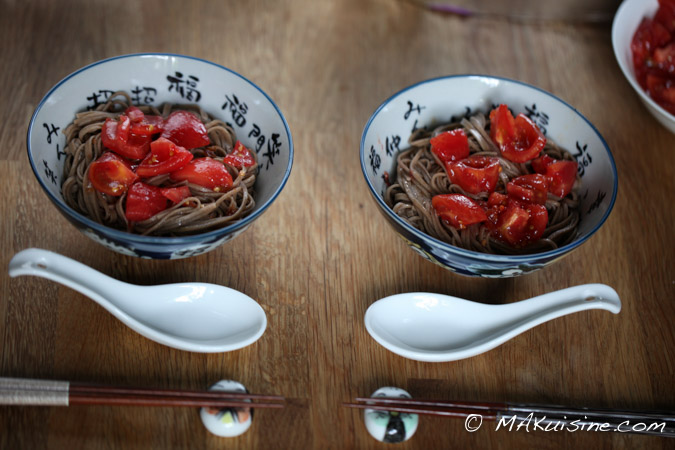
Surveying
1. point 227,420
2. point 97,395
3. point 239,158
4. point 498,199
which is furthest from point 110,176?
point 498,199

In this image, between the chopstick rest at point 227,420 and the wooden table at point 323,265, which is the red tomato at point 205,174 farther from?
the chopstick rest at point 227,420

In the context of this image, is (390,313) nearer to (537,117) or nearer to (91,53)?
(537,117)

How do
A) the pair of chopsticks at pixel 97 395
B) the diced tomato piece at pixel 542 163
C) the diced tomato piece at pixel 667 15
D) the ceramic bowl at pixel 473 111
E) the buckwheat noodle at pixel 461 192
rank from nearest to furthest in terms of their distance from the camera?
the pair of chopsticks at pixel 97 395
the ceramic bowl at pixel 473 111
the buckwheat noodle at pixel 461 192
the diced tomato piece at pixel 542 163
the diced tomato piece at pixel 667 15

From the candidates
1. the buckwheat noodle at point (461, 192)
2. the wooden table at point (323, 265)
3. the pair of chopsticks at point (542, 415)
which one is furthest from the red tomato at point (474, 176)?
the pair of chopsticks at point (542, 415)

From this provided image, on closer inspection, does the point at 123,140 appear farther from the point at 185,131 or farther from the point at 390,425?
the point at 390,425

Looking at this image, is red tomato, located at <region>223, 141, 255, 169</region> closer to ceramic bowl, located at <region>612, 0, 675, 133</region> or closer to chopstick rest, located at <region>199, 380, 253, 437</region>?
chopstick rest, located at <region>199, 380, 253, 437</region>

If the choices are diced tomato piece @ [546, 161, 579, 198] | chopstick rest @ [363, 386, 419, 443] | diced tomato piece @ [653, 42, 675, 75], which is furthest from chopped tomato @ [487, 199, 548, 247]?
diced tomato piece @ [653, 42, 675, 75]
